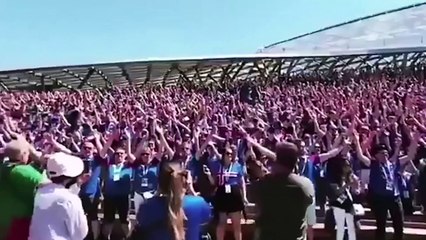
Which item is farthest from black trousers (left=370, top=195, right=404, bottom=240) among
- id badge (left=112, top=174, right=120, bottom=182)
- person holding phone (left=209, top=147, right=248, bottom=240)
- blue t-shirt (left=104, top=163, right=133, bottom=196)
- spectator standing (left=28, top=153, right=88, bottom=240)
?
spectator standing (left=28, top=153, right=88, bottom=240)

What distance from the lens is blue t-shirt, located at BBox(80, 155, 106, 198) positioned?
11477 millimetres

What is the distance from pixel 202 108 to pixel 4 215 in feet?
39.2

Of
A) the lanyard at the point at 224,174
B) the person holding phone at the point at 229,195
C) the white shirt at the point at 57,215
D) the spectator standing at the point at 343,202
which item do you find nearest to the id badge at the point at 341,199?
the spectator standing at the point at 343,202

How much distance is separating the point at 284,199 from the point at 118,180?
636 centimetres

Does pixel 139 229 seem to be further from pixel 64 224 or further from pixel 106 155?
pixel 106 155

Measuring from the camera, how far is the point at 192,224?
522 cm

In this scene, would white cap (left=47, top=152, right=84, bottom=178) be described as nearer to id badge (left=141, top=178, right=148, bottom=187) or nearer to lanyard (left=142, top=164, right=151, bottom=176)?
id badge (left=141, top=178, right=148, bottom=187)

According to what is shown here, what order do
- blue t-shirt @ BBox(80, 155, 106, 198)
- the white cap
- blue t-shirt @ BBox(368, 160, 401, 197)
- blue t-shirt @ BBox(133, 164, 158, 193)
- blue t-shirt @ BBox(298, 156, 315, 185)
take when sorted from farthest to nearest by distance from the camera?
blue t-shirt @ BBox(80, 155, 106, 198)
blue t-shirt @ BBox(133, 164, 158, 193)
blue t-shirt @ BBox(298, 156, 315, 185)
blue t-shirt @ BBox(368, 160, 401, 197)
the white cap

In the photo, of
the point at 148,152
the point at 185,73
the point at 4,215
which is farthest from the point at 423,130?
the point at 185,73

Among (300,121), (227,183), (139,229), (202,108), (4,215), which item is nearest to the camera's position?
(139,229)

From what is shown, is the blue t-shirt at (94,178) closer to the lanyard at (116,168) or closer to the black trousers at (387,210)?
the lanyard at (116,168)

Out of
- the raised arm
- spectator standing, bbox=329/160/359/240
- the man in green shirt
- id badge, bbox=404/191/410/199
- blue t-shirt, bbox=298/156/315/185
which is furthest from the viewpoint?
id badge, bbox=404/191/410/199

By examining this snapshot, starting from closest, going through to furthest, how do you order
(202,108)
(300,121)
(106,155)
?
1. (106,155)
2. (300,121)
3. (202,108)

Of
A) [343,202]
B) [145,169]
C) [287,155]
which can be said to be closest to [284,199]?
[287,155]
